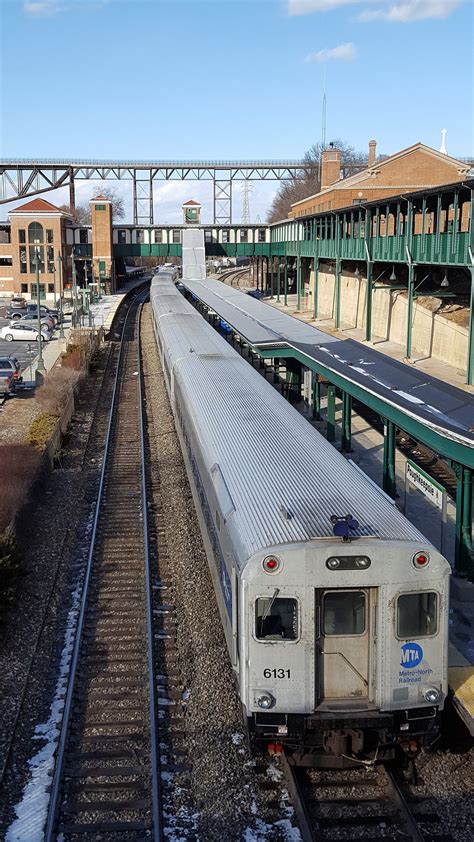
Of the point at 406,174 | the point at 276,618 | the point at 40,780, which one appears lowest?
the point at 40,780

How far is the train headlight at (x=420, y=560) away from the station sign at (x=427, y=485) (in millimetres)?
4348

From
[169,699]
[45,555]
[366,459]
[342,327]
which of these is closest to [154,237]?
[342,327]

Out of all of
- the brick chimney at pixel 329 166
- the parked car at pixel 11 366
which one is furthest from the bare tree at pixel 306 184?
the parked car at pixel 11 366

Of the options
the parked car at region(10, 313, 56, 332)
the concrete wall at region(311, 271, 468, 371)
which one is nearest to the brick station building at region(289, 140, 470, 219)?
the concrete wall at region(311, 271, 468, 371)

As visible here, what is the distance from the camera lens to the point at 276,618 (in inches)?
289

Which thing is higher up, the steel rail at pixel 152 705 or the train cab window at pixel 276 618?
the train cab window at pixel 276 618

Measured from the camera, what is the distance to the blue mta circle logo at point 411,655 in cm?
736

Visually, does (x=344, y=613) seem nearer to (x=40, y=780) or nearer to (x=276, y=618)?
(x=276, y=618)

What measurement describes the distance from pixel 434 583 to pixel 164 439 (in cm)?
1440

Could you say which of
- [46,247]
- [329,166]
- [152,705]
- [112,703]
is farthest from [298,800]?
[46,247]

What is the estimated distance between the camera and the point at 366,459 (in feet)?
63.1

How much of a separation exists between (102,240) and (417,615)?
67037 millimetres

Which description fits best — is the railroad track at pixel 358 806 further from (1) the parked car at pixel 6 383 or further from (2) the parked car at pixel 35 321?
(2) the parked car at pixel 35 321

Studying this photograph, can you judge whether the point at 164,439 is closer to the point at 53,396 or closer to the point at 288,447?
the point at 53,396
